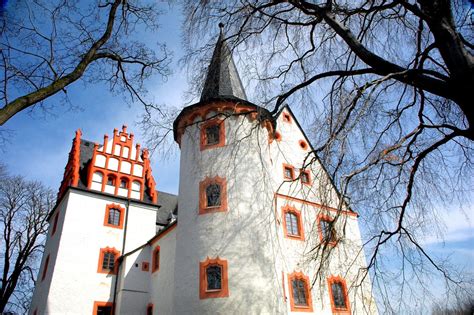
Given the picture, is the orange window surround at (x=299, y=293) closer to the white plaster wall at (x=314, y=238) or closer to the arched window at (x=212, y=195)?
the white plaster wall at (x=314, y=238)

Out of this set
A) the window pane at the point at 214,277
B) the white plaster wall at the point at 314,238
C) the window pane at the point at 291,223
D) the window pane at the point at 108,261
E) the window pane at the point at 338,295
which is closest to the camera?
the white plaster wall at the point at 314,238

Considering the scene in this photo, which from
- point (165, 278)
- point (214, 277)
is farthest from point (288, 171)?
point (165, 278)

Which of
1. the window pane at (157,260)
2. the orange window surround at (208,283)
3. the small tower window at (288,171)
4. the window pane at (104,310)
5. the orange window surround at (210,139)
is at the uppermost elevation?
the orange window surround at (210,139)

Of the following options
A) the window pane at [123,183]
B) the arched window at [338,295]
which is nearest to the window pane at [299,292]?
the arched window at [338,295]

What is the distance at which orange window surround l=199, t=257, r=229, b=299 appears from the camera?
13.4 metres

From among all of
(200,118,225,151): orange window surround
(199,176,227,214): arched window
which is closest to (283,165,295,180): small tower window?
(200,118,225,151): orange window surround

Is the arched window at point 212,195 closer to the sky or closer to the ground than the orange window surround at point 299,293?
closer to the sky

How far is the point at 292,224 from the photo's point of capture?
1698 centimetres

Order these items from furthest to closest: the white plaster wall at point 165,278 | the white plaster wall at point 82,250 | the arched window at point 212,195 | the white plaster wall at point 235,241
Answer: the white plaster wall at point 82,250 → the white plaster wall at point 165,278 → the arched window at point 212,195 → the white plaster wall at point 235,241

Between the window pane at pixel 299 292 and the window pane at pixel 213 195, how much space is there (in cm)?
486

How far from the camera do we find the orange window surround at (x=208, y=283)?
44.1ft

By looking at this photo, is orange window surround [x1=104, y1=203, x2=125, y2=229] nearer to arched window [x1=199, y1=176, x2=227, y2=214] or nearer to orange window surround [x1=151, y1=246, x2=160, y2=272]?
orange window surround [x1=151, y1=246, x2=160, y2=272]

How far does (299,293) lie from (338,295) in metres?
2.54

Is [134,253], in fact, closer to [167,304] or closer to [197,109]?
[167,304]
